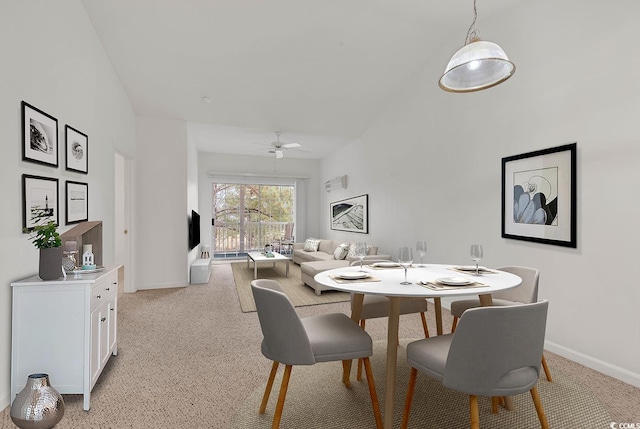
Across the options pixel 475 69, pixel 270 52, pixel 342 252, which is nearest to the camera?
pixel 475 69

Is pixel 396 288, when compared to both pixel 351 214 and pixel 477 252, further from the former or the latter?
pixel 351 214

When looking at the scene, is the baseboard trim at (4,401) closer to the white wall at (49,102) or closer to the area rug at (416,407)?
the white wall at (49,102)

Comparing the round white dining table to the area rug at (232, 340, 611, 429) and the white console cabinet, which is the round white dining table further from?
the white console cabinet

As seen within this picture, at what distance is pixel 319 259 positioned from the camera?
641 cm

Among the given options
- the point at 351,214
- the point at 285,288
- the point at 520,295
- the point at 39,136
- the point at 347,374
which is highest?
the point at 39,136

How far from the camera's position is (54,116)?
2625mm

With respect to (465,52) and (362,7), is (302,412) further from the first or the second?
(362,7)

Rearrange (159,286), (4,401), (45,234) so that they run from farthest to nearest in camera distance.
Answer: (159,286)
(45,234)
(4,401)

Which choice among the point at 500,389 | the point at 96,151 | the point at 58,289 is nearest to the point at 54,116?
the point at 96,151

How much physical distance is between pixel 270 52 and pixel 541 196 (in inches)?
131

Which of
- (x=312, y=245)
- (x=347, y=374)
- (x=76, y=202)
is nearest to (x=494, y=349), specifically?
(x=347, y=374)

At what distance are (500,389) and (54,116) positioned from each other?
345 cm

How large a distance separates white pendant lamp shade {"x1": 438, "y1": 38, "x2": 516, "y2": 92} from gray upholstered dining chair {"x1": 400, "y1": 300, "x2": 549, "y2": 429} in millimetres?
1369

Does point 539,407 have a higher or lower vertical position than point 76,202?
lower
